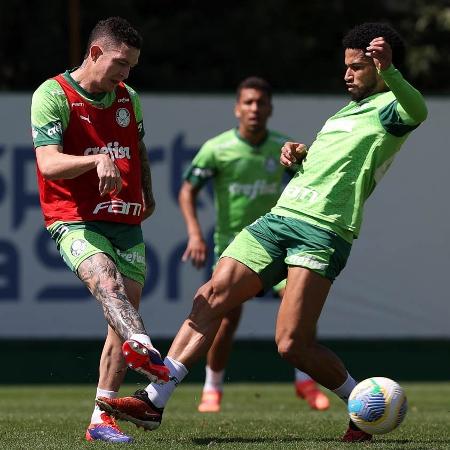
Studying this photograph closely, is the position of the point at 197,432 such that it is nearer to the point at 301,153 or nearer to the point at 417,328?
the point at 301,153

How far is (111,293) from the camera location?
726 cm

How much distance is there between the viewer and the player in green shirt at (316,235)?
7.60 m

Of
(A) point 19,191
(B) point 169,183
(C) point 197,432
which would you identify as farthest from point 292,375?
(C) point 197,432

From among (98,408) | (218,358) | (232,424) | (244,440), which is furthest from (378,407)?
(218,358)

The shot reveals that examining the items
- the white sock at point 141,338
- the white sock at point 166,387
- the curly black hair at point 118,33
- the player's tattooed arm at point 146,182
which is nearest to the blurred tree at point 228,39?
the player's tattooed arm at point 146,182

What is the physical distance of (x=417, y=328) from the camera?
15.5m

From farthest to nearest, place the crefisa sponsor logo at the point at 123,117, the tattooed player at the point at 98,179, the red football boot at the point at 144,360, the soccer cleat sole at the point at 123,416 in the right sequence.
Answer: the crefisa sponsor logo at the point at 123,117 < the tattooed player at the point at 98,179 < the soccer cleat sole at the point at 123,416 < the red football boot at the point at 144,360

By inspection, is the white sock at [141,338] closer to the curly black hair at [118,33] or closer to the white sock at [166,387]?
the white sock at [166,387]

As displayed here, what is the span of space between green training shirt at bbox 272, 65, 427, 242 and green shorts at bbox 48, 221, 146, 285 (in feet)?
2.95

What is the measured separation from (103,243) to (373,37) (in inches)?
76.8

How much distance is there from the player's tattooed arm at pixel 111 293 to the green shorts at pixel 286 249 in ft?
2.51

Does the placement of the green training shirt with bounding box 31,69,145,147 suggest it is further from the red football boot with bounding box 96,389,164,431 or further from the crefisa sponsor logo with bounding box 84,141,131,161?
the red football boot with bounding box 96,389,164,431

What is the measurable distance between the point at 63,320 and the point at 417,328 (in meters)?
4.06

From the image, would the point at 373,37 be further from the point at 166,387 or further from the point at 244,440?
the point at 244,440
